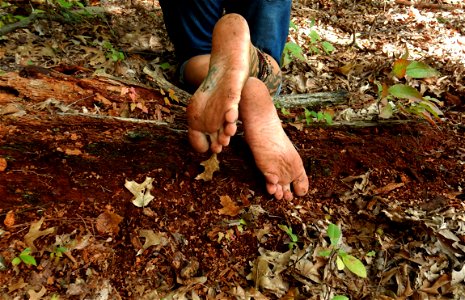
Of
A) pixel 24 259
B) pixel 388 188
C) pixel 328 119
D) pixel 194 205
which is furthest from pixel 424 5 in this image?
pixel 24 259

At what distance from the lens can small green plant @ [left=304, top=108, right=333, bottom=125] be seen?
2.46 meters

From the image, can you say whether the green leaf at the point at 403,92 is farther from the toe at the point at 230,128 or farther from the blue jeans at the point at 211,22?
the toe at the point at 230,128

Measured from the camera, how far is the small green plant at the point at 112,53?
291 cm

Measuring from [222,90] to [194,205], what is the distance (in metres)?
0.59

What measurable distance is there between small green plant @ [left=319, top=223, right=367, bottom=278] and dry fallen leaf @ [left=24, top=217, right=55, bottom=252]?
1.22 meters

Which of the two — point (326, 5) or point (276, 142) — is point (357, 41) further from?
point (276, 142)

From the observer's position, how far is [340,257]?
170cm

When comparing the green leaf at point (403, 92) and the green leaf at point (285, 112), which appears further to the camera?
the green leaf at point (285, 112)

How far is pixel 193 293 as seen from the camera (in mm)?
1622

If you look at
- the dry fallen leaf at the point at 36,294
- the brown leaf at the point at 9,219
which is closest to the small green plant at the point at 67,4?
the brown leaf at the point at 9,219

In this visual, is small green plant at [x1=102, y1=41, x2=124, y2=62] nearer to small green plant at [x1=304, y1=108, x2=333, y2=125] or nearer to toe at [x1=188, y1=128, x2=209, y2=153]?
toe at [x1=188, y1=128, x2=209, y2=153]

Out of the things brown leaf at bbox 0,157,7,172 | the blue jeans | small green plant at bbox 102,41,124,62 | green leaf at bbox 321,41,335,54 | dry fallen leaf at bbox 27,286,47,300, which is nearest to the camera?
dry fallen leaf at bbox 27,286,47,300

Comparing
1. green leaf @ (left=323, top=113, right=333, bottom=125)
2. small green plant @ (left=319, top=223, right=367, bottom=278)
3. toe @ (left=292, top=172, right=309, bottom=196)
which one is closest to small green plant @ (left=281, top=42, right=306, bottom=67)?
green leaf @ (left=323, top=113, right=333, bottom=125)

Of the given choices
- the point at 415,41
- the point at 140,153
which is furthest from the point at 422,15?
the point at 140,153
